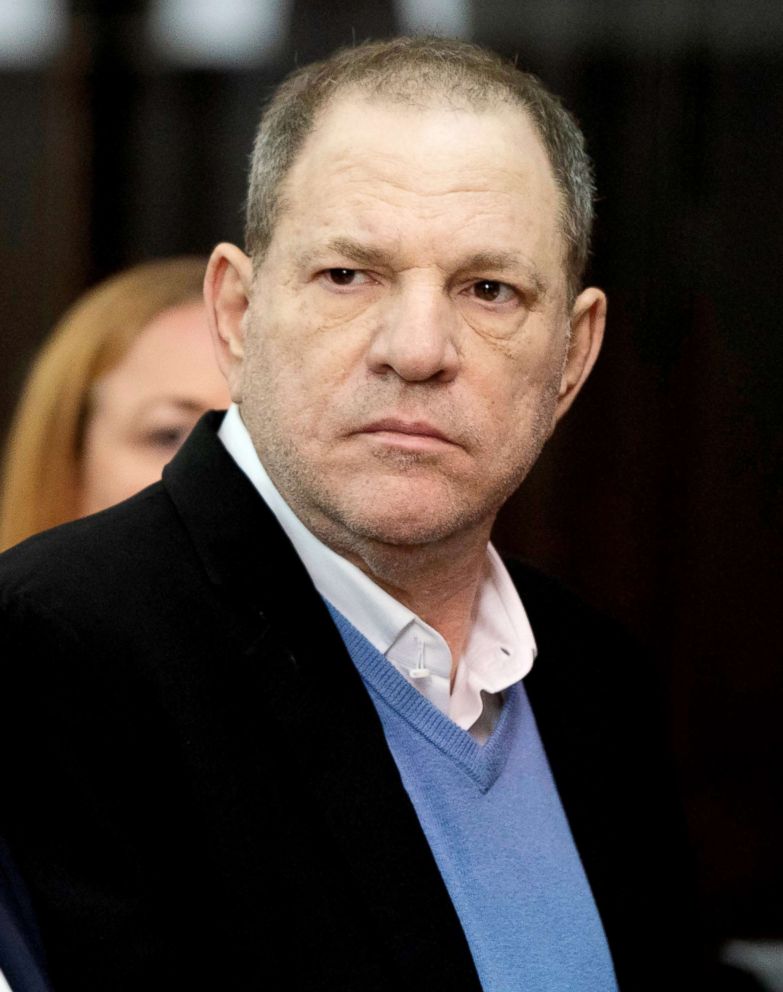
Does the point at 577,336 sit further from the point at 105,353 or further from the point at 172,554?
the point at 105,353

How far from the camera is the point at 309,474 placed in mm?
1215

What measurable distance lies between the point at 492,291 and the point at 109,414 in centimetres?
103

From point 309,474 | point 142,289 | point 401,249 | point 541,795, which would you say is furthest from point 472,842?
point 142,289

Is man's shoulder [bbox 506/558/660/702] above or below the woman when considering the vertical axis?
below

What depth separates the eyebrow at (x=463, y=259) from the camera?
119 cm

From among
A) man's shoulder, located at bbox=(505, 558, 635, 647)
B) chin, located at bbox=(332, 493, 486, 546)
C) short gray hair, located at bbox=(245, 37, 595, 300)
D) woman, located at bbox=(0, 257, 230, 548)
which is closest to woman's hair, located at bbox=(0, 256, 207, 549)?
woman, located at bbox=(0, 257, 230, 548)

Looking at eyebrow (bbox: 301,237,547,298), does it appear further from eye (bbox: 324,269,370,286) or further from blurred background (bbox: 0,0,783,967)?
blurred background (bbox: 0,0,783,967)

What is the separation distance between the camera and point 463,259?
120 centimetres

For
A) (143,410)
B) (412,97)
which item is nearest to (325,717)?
(412,97)

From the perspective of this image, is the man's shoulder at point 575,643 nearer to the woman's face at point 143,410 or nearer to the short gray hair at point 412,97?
the short gray hair at point 412,97

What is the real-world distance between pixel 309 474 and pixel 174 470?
0.15 meters

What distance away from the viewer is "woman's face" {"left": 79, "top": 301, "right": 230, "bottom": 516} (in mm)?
2131

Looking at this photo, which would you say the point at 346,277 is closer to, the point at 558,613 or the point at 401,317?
the point at 401,317

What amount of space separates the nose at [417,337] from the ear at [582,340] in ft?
0.76
